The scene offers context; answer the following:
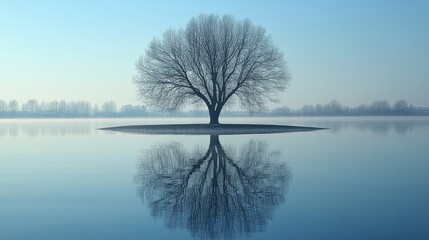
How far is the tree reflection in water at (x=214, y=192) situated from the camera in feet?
29.0

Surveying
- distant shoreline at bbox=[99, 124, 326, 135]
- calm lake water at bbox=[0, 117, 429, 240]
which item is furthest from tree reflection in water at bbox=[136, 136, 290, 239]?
distant shoreline at bbox=[99, 124, 326, 135]

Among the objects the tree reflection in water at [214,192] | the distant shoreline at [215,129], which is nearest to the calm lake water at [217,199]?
the tree reflection in water at [214,192]

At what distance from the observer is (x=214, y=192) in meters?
12.1

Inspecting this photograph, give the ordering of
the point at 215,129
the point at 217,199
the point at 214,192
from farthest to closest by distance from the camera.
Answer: the point at 215,129 → the point at 214,192 → the point at 217,199

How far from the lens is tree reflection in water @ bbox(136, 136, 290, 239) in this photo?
883 centimetres

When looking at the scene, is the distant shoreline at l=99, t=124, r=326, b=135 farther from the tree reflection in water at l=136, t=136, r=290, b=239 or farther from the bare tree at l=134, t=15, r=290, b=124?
the tree reflection in water at l=136, t=136, r=290, b=239

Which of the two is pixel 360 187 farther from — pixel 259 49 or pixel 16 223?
pixel 259 49

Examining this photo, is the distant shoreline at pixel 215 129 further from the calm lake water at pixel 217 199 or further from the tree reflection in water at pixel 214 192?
the calm lake water at pixel 217 199

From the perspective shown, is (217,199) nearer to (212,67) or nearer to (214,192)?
(214,192)

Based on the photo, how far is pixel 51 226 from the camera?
882 cm

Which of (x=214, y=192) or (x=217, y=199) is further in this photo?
(x=214, y=192)

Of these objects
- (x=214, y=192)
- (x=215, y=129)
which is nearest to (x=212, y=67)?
(x=215, y=129)

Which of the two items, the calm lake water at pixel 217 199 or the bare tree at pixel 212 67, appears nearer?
the calm lake water at pixel 217 199

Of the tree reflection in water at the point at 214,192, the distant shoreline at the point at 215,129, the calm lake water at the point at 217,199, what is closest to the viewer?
the calm lake water at the point at 217,199
